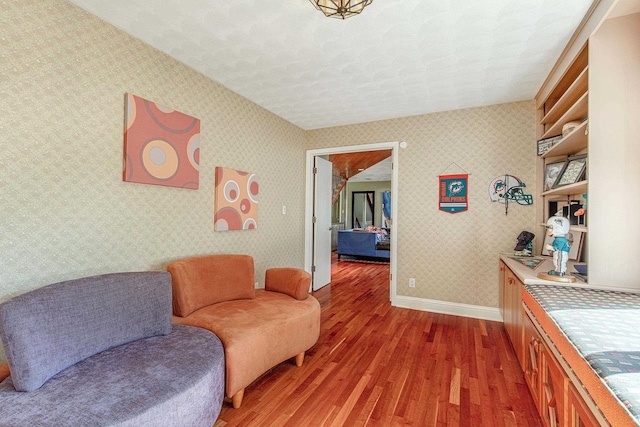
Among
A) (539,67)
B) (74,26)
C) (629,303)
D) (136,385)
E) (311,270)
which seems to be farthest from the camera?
(311,270)

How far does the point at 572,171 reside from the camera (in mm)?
2373

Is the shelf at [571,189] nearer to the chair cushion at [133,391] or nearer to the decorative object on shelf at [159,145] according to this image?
the chair cushion at [133,391]

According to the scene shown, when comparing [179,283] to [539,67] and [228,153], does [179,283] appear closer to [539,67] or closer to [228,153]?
[228,153]

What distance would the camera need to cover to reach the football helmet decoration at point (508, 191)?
312 cm

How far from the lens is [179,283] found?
2.10 meters

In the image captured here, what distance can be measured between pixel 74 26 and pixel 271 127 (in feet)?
6.67

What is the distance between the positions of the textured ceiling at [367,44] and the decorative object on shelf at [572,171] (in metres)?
0.83

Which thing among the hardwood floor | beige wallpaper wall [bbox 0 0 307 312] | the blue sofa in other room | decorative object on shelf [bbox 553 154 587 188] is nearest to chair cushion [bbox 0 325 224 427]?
the hardwood floor

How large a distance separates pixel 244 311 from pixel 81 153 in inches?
59.0

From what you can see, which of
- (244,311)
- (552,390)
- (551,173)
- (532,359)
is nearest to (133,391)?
(244,311)

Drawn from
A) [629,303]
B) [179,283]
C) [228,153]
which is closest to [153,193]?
[179,283]

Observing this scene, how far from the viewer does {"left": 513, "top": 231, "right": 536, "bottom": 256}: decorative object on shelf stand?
2914 mm

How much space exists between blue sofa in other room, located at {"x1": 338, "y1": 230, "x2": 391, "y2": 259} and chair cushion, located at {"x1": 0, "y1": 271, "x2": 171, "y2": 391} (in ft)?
17.5

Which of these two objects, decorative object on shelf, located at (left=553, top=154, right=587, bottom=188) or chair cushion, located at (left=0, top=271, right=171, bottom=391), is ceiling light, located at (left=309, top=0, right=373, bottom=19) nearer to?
chair cushion, located at (left=0, top=271, right=171, bottom=391)
